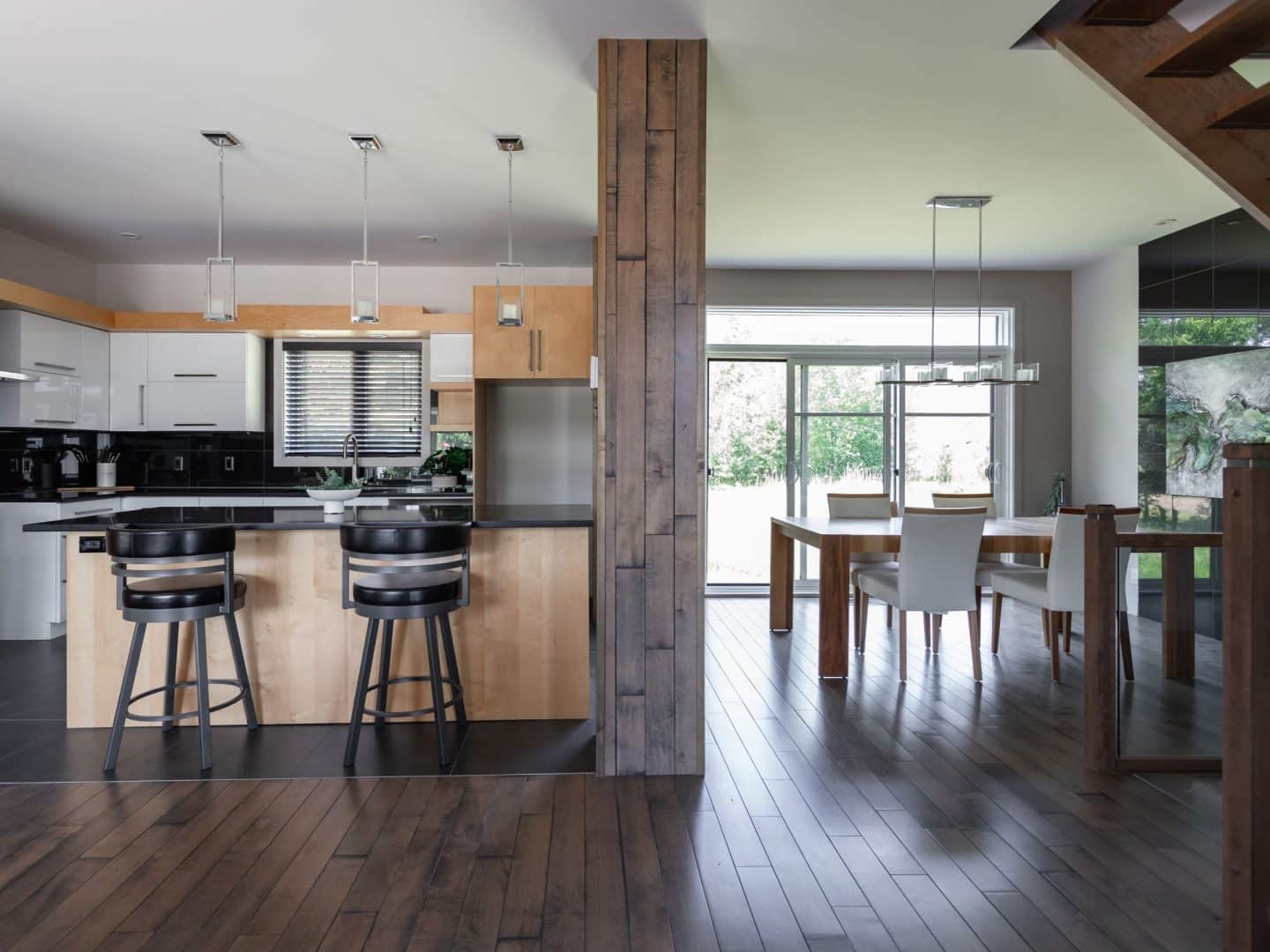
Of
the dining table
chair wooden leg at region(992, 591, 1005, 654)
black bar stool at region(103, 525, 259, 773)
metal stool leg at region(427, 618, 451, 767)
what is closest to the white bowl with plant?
black bar stool at region(103, 525, 259, 773)

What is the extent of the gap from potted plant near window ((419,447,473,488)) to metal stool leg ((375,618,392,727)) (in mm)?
2616

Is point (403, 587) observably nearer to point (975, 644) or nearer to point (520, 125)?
point (520, 125)

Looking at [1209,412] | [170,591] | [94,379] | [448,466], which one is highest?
A: [94,379]

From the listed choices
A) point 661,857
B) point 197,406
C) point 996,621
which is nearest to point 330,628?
point 661,857

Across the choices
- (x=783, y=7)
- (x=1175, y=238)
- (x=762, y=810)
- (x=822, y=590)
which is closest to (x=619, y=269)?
(x=783, y=7)

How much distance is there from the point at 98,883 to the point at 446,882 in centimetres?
92

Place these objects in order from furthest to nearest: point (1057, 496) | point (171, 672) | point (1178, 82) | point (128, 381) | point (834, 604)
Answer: point (1057, 496)
point (128, 381)
point (834, 604)
point (171, 672)
point (1178, 82)

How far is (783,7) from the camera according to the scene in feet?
9.14

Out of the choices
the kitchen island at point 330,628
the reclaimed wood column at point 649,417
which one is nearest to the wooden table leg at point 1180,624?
the reclaimed wood column at point 649,417

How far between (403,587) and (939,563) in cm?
267

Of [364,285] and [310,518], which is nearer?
[310,518]

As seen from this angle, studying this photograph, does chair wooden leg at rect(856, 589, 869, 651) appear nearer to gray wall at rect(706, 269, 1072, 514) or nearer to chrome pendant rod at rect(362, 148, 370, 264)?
gray wall at rect(706, 269, 1072, 514)

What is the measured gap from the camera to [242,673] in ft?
10.8

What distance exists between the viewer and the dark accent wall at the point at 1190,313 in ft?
15.9
